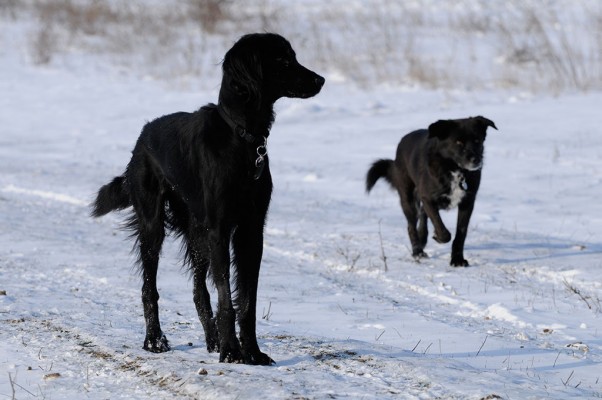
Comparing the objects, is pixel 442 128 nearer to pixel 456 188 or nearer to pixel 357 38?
pixel 456 188

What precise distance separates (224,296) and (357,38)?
19163 millimetres

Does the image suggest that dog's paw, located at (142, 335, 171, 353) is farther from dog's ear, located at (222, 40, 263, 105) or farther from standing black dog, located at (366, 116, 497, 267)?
standing black dog, located at (366, 116, 497, 267)

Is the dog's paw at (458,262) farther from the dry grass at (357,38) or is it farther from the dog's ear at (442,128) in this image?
the dry grass at (357,38)

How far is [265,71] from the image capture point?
15.4 feet

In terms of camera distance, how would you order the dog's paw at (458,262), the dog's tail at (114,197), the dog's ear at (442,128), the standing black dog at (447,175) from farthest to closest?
the dog's ear at (442,128) < the standing black dog at (447,175) < the dog's paw at (458,262) < the dog's tail at (114,197)

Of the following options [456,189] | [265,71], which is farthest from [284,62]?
[456,189]

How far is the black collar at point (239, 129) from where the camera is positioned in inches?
181

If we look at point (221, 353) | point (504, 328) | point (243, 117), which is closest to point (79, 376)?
point (221, 353)

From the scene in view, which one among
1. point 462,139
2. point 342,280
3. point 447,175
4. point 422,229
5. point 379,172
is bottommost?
point 342,280

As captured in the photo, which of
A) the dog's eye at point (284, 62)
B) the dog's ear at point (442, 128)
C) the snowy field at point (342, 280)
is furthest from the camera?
the dog's ear at point (442, 128)

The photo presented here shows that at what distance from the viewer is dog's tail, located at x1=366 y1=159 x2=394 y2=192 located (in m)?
10.3

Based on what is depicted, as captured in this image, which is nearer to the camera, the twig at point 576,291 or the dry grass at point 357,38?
the twig at point 576,291

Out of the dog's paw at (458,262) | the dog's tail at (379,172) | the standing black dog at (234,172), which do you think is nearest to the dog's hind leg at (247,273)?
the standing black dog at (234,172)

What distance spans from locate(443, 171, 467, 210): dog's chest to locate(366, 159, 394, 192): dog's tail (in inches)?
53.4
